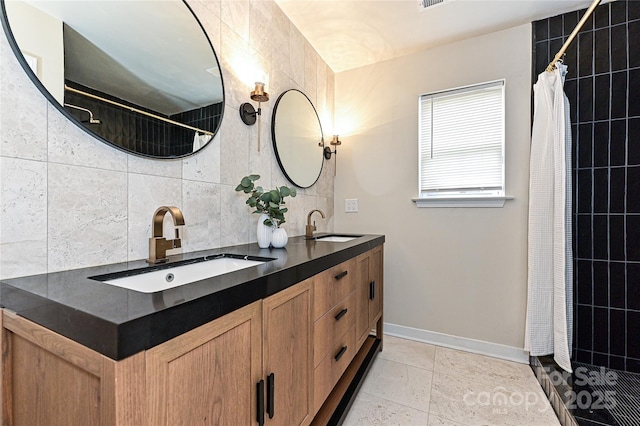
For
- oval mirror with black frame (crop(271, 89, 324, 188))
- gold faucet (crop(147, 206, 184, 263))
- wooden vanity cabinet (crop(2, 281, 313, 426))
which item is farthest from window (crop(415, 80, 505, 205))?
gold faucet (crop(147, 206, 184, 263))

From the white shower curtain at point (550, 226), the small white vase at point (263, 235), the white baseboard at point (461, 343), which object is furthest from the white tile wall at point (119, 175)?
the white shower curtain at point (550, 226)

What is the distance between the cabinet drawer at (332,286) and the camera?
122 cm

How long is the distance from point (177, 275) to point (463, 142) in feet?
7.29

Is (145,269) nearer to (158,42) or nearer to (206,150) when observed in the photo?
(206,150)

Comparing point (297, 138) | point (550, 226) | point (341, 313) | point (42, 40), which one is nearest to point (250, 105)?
point (297, 138)

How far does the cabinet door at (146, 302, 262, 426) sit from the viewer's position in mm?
584

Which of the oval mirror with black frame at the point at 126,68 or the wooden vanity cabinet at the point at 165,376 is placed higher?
the oval mirror with black frame at the point at 126,68

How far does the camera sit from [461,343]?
7.55 ft

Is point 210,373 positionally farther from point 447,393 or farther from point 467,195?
point 467,195

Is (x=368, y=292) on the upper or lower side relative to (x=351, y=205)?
lower

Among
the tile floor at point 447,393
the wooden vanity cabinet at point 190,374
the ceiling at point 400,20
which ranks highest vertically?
the ceiling at point 400,20

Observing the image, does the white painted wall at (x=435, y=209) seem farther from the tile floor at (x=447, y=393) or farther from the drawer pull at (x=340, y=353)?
the drawer pull at (x=340, y=353)

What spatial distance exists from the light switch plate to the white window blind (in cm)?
60

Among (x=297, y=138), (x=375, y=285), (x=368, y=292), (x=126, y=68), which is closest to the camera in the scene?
(x=126, y=68)
